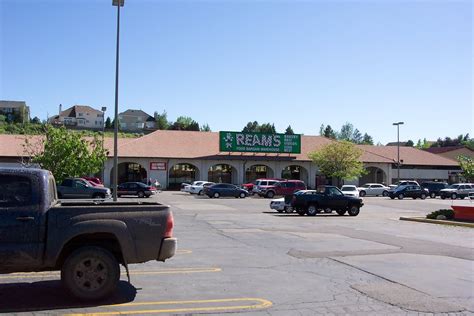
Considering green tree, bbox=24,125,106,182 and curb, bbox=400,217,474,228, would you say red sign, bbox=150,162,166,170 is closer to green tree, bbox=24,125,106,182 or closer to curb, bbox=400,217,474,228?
green tree, bbox=24,125,106,182

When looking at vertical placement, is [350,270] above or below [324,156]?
below

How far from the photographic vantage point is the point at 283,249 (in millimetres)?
13242

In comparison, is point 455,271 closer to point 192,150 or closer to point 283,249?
point 283,249

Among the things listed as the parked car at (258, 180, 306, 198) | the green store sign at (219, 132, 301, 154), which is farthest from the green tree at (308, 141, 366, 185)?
the parked car at (258, 180, 306, 198)

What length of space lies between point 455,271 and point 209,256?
5.40 metres

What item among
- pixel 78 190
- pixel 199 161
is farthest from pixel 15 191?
pixel 199 161

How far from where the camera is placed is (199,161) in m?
58.5

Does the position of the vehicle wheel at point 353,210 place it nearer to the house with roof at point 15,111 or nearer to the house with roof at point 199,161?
the house with roof at point 199,161

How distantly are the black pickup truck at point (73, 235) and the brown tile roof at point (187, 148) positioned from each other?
46.6 metres

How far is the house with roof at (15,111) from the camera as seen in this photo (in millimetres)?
126850

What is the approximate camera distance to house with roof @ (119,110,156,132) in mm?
154938

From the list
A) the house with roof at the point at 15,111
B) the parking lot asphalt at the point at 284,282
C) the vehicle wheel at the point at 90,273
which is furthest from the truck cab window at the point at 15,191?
the house with roof at the point at 15,111

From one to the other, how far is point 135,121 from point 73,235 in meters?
154

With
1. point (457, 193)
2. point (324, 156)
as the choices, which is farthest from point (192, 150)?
point (457, 193)
